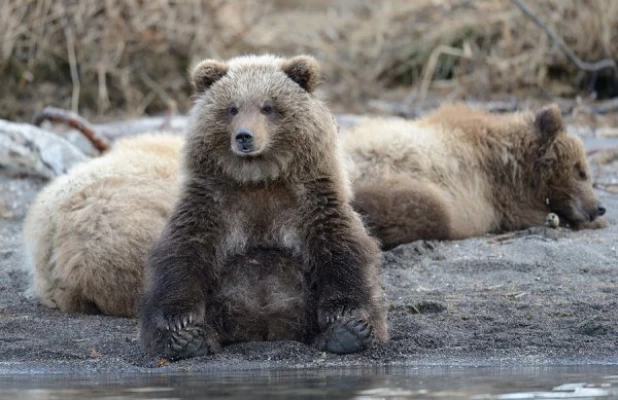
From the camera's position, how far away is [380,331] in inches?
303

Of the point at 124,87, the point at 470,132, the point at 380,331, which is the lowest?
the point at 380,331

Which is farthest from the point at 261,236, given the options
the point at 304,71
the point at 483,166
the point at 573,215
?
the point at 573,215

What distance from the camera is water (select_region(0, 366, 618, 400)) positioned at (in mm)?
6461

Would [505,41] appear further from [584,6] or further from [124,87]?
[124,87]

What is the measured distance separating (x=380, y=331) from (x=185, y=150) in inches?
59.9

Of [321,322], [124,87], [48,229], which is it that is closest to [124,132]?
[124,87]

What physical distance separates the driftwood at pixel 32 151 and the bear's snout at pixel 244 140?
17.3ft

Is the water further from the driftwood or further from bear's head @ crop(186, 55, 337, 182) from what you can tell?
the driftwood

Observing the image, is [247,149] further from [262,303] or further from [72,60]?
[72,60]

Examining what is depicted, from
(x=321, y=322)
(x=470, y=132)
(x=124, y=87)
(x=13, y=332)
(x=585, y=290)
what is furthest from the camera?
(x=124, y=87)

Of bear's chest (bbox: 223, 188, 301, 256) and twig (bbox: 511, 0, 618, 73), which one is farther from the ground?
twig (bbox: 511, 0, 618, 73)

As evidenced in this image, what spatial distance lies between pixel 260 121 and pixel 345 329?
1.26m

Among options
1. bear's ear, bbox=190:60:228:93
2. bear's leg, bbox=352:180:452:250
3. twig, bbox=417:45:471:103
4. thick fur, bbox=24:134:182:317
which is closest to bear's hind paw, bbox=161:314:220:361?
thick fur, bbox=24:134:182:317

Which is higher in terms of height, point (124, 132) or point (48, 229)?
point (124, 132)
